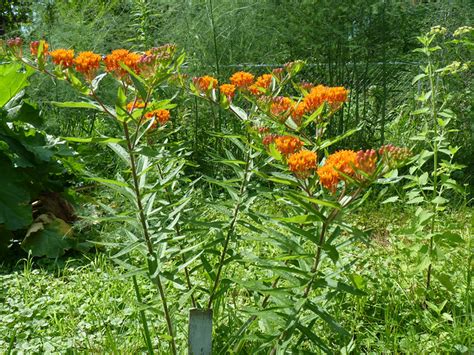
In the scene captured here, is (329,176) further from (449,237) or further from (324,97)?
(449,237)

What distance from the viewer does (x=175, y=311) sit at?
6.31ft

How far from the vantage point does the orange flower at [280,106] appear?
1.79 meters

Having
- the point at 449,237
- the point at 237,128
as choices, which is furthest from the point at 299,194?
the point at 237,128

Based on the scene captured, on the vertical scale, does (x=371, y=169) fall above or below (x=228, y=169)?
above

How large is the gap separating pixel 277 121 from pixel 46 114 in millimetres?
4345

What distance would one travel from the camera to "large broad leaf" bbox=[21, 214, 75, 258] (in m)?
3.45

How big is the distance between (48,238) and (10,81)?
0.96 meters

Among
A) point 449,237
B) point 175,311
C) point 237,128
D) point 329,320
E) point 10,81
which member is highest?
point 10,81

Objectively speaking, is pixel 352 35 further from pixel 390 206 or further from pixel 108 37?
pixel 108 37

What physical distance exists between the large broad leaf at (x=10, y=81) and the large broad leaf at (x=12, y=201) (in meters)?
0.43

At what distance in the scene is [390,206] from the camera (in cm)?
424

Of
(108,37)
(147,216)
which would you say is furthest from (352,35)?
(147,216)

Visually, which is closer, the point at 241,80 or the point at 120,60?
the point at 120,60

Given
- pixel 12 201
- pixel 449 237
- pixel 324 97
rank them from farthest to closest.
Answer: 1. pixel 12 201
2. pixel 449 237
3. pixel 324 97
